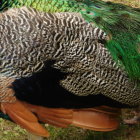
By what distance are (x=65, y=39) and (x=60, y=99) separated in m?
0.44

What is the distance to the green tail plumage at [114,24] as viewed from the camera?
267 centimetres

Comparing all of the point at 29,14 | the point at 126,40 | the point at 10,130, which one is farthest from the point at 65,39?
the point at 10,130

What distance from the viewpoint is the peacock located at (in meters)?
2.56

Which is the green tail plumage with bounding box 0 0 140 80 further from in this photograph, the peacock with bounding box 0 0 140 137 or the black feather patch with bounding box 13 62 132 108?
the black feather patch with bounding box 13 62 132 108

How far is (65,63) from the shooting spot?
2607 mm

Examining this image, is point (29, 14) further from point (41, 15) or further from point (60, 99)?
point (60, 99)

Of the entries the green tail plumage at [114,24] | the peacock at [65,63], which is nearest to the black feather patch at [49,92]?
the peacock at [65,63]

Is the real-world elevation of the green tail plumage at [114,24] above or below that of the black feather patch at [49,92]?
above

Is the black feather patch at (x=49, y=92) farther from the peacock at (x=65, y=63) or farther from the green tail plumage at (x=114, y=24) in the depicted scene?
the green tail plumage at (x=114, y=24)

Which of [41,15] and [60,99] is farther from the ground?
[41,15]

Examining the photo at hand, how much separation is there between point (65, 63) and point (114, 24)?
501 mm

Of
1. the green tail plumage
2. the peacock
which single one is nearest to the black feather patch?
the peacock

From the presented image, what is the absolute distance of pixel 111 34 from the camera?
2.73 m

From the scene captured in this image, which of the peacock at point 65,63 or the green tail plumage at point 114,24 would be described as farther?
the green tail plumage at point 114,24
